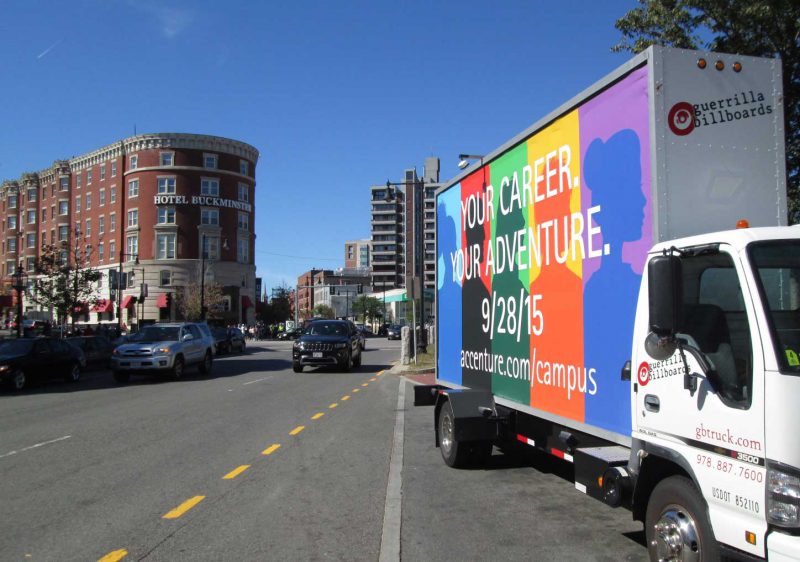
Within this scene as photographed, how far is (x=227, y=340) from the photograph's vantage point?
38.9 meters

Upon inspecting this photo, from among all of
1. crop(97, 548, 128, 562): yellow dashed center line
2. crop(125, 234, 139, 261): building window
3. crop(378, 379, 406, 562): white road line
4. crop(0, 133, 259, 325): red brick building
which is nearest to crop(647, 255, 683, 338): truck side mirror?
crop(378, 379, 406, 562): white road line

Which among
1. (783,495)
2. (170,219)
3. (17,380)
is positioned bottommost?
(17,380)

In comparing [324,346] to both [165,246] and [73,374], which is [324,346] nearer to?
[73,374]

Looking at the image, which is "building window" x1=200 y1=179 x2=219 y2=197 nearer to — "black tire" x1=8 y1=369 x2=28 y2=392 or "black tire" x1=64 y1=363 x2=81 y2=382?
"black tire" x1=64 y1=363 x2=81 y2=382

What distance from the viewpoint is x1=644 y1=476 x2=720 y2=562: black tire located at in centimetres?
360

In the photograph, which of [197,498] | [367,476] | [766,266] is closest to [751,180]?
[766,266]

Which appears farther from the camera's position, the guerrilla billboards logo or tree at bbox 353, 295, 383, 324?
tree at bbox 353, 295, 383, 324

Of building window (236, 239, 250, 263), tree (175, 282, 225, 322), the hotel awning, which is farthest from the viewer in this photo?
building window (236, 239, 250, 263)

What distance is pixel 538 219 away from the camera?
618 cm

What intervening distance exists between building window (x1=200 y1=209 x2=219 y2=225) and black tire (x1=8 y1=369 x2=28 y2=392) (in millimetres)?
50465

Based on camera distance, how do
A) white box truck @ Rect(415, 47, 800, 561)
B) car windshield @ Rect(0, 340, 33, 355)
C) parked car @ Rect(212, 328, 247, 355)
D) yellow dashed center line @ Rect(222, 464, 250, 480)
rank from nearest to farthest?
white box truck @ Rect(415, 47, 800, 561), yellow dashed center line @ Rect(222, 464, 250, 480), car windshield @ Rect(0, 340, 33, 355), parked car @ Rect(212, 328, 247, 355)

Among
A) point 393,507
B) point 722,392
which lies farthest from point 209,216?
point 722,392

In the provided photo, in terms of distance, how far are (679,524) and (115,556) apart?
4.03m

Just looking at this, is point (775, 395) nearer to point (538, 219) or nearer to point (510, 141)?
point (538, 219)
